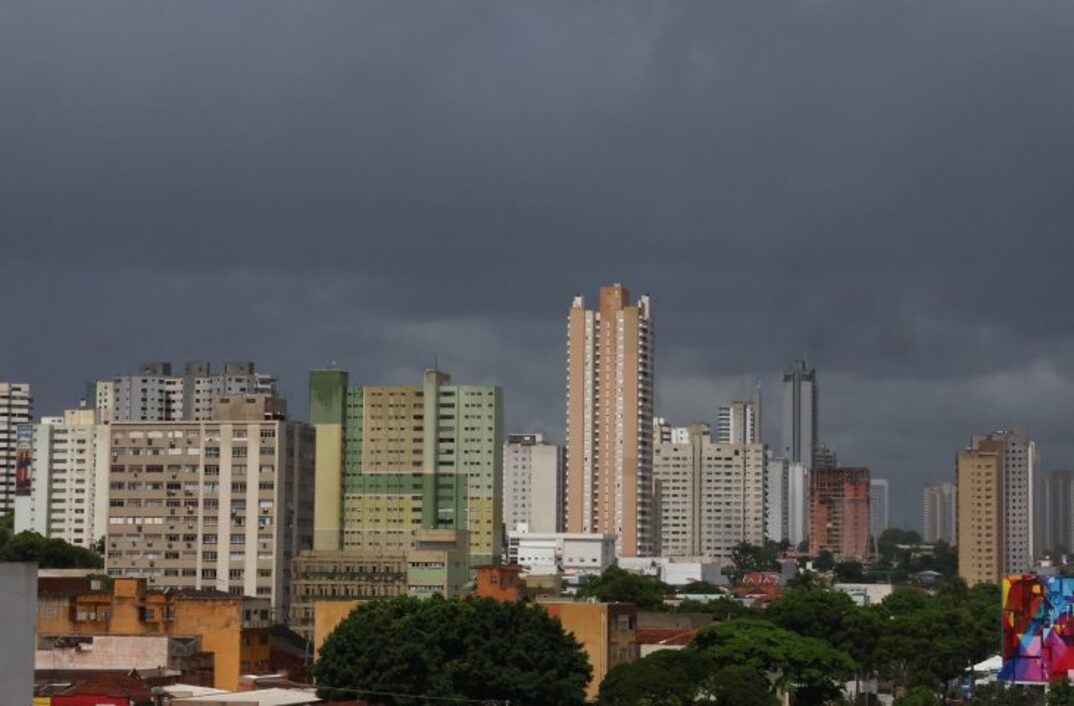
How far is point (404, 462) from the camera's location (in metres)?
129

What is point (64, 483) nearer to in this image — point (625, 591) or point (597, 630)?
point (625, 591)

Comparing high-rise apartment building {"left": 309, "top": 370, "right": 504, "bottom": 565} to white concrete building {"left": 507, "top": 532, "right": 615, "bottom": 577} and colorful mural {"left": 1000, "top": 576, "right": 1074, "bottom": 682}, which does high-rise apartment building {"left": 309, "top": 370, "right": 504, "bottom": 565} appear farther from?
colorful mural {"left": 1000, "top": 576, "right": 1074, "bottom": 682}

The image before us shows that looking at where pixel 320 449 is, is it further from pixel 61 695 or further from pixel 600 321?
pixel 61 695

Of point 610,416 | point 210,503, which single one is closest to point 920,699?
point 210,503

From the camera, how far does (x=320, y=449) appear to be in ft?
408

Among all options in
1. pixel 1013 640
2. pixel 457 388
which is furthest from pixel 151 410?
pixel 1013 640

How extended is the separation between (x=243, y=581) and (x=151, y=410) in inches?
3308

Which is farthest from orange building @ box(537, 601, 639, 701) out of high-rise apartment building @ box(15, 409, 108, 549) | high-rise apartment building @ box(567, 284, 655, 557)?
high-rise apartment building @ box(567, 284, 655, 557)

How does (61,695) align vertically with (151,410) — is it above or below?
below

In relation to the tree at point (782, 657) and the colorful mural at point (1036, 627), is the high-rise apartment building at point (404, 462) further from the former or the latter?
the tree at point (782, 657)

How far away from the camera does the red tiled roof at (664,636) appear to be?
77456mm

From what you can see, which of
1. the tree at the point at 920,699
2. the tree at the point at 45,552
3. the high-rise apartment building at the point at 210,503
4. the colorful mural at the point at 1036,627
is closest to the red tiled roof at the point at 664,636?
the tree at the point at 920,699

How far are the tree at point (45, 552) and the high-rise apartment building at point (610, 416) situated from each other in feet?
242

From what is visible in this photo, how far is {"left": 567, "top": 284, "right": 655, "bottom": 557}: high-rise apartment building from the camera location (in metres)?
182
